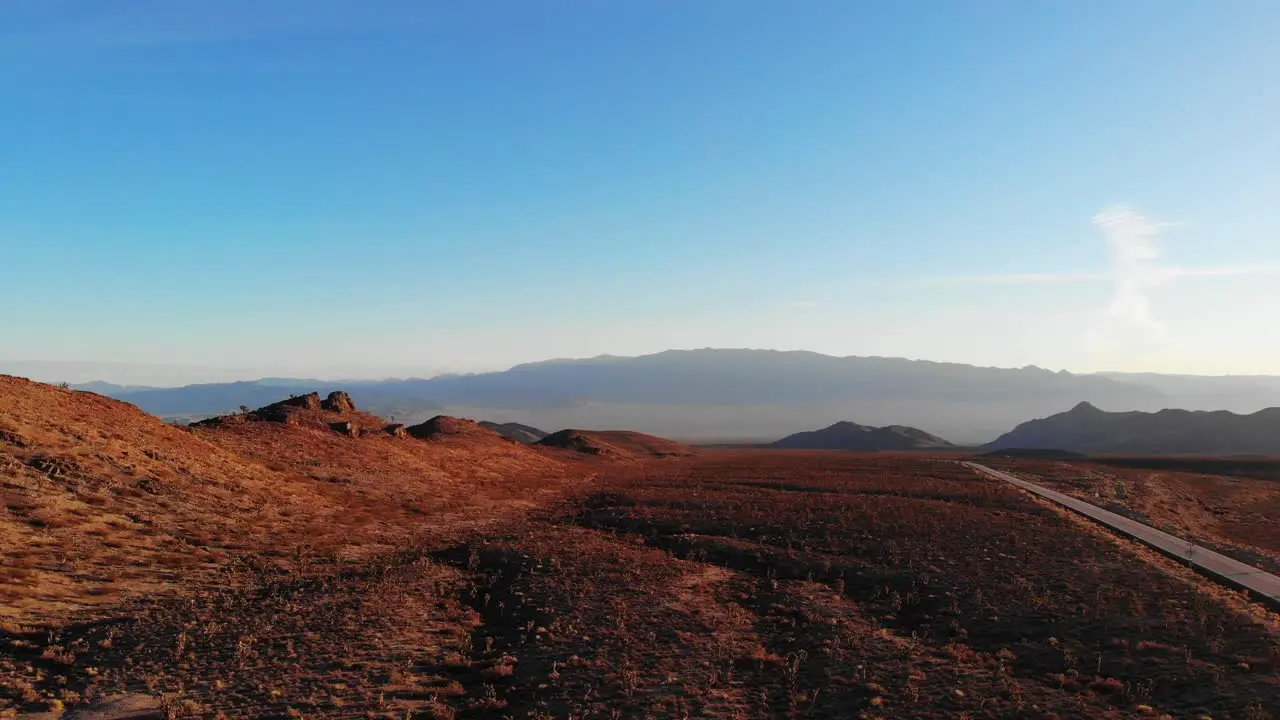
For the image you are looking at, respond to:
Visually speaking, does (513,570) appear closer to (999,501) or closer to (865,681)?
(865,681)

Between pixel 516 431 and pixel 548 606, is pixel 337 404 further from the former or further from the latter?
pixel 516 431

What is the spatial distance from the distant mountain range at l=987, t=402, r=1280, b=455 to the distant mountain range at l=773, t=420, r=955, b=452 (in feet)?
78.0

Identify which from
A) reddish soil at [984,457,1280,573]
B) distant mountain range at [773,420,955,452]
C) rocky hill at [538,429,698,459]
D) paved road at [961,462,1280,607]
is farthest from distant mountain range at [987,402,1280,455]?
paved road at [961,462,1280,607]

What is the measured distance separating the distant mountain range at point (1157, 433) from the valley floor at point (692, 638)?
138 m

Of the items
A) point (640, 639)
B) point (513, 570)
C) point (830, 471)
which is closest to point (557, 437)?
point (830, 471)

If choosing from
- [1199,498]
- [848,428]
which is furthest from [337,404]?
[848,428]

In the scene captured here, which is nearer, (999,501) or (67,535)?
(67,535)

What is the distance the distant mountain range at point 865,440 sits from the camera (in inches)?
6024

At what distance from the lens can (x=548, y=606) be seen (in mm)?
17359

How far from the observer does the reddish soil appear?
104ft

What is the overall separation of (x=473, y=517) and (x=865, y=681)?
24828mm

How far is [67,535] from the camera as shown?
1903 centimetres

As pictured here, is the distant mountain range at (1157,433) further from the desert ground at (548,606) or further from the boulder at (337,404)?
the boulder at (337,404)

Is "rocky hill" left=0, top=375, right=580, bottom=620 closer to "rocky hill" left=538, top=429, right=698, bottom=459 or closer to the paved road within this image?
the paved road
